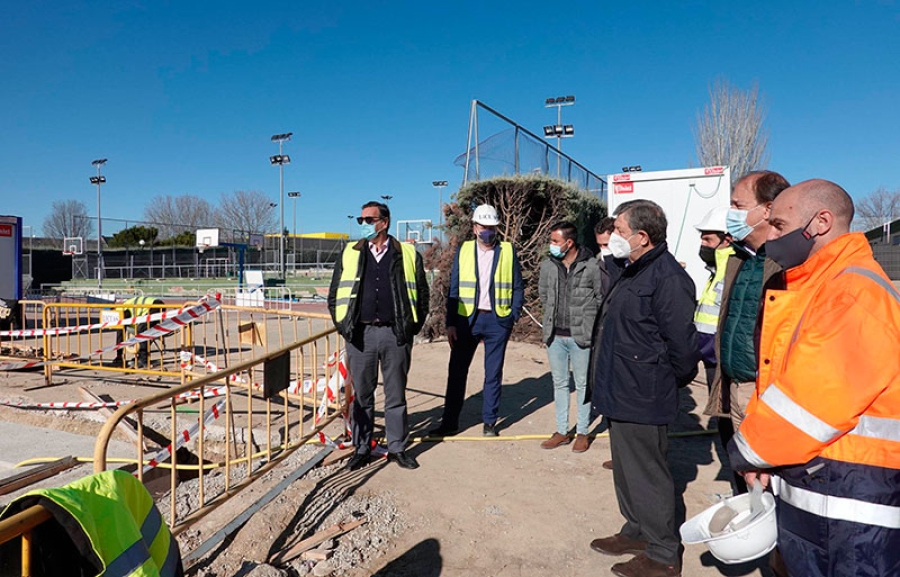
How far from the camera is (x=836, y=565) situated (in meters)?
1.78

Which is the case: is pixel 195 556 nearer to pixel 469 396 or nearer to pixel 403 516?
pixel 403 516

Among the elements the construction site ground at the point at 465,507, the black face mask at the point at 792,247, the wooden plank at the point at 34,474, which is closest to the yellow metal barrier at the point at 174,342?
the construction site ground at the point at 465,507

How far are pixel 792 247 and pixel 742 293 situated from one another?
0.65m

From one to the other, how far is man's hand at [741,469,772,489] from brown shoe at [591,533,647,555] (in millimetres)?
1385

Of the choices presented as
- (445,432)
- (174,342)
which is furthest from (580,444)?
(174,342)

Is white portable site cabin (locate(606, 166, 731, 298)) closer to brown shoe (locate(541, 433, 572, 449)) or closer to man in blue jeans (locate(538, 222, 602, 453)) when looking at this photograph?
man in blue jeans (locate(538, 222, 602, 453))

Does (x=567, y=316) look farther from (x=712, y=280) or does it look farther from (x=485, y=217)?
(x=712, y=280)

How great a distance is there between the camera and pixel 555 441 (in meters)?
5.14

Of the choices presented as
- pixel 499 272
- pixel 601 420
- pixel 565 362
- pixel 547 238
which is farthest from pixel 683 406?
pixel 547 238

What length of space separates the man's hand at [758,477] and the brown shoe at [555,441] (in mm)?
3100

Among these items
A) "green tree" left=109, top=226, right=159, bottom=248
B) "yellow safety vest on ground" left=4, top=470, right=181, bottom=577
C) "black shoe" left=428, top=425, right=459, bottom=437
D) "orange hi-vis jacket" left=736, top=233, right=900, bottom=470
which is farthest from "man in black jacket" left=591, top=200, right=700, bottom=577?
"green tree" left=109, top=226, right=159, bottom=248

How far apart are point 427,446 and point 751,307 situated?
335cm

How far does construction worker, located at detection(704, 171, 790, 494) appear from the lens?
2.56 metres

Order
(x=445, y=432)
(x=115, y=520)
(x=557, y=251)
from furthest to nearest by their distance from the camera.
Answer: (x=445, y=432) → (x=557, y=251) → (x=115, y=520)
